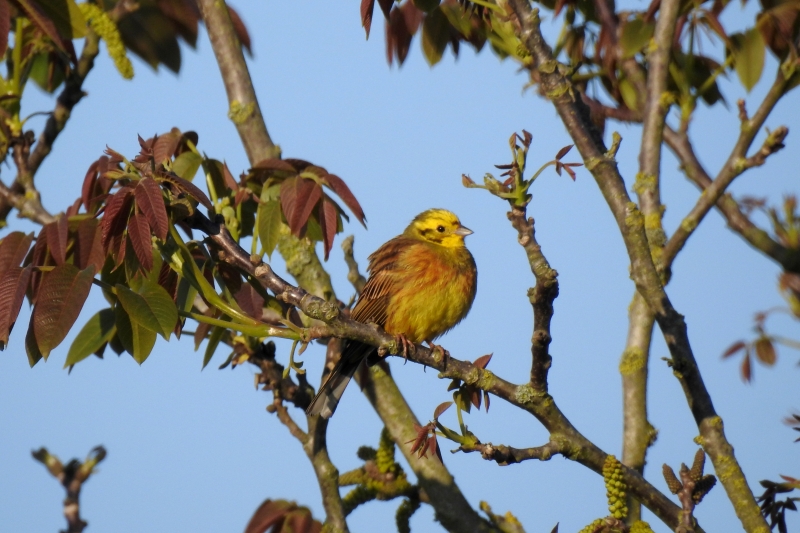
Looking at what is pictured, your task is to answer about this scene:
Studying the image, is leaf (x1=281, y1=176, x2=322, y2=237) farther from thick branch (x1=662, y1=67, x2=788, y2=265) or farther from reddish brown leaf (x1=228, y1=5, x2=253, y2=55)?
reddish brown leaf (x1=228, y1=5, x2=253, y2=55)

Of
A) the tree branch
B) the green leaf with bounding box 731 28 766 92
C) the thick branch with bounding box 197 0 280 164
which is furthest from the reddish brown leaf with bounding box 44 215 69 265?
the green leaf with bounding box 731 28 766 92

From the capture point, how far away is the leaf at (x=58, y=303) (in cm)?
258

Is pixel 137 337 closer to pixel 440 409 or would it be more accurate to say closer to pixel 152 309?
pixel 152 309

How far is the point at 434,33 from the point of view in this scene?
14.4ft

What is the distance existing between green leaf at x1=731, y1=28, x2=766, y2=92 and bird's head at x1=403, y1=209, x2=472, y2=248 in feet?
6.28

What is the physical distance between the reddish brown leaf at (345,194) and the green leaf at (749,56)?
6.67 ft

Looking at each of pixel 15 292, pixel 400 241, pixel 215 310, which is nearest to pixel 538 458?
pixel 215 310

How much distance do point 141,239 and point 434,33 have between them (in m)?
2.18

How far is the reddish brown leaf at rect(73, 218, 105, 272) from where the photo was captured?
3074 millimetres

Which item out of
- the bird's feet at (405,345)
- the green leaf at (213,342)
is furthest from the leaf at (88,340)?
the bird's feet at (405,345)

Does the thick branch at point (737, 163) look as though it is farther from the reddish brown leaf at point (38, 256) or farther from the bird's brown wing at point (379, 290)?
the reddish brown leaf at point (38, 256)

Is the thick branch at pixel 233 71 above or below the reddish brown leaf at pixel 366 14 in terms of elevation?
above

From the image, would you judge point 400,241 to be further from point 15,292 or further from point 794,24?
point 15,292

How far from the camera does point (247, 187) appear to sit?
3.97m
